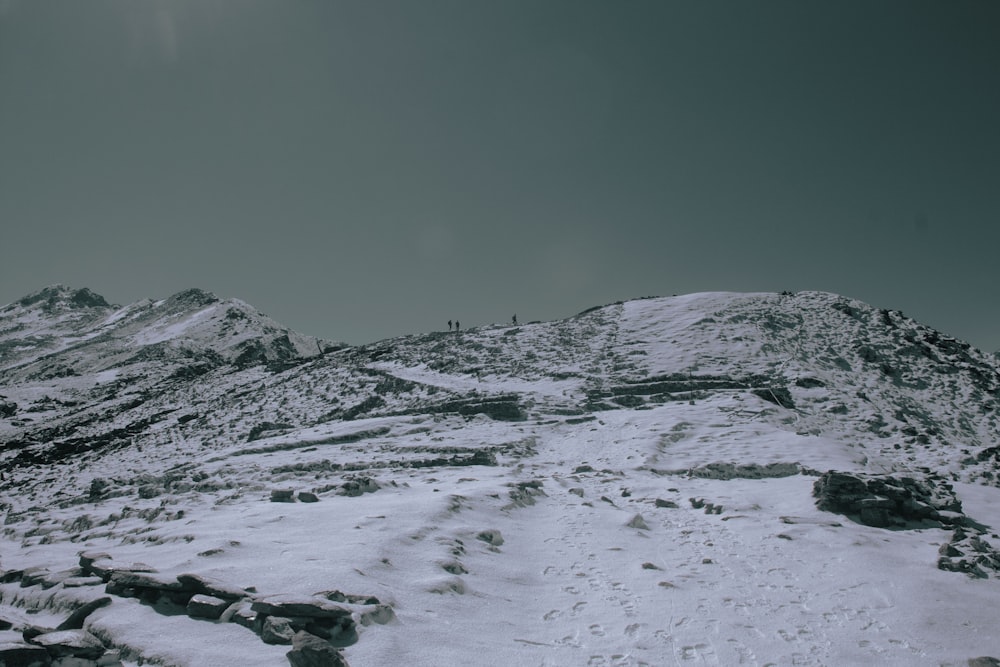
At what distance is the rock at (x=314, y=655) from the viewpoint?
5492mm

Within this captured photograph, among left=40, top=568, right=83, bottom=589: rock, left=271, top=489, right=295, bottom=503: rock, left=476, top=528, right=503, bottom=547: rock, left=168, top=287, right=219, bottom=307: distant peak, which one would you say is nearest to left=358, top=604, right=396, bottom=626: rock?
left=476, top=528, right=503, bottom=547: rock

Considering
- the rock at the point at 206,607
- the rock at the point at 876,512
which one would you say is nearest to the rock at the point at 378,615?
the rock at the point at 206,607

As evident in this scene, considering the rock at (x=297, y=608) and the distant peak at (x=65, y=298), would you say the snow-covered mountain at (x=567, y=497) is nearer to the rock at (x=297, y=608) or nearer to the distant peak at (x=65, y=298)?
the rock at (x=297, y=608)

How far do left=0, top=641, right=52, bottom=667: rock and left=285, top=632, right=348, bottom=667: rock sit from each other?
96.2 inches

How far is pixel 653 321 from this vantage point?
47531 millimetres

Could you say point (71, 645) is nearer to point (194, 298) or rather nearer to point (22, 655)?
point (22, 655)

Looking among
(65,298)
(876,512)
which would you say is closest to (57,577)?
(876,512)

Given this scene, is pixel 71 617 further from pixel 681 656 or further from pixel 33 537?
pixel 33 537

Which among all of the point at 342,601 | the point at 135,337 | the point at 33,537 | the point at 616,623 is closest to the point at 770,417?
the point at 616,623

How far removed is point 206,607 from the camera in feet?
22.2

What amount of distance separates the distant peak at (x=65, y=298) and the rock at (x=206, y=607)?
17439 centimetres

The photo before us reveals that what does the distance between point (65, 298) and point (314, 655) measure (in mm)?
183062

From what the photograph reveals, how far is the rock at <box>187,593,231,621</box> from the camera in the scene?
675cm

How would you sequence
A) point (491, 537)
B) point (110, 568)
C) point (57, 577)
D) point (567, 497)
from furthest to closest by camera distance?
point (567, 497), point (491, 537), point (57, 577), point (110, 568)
